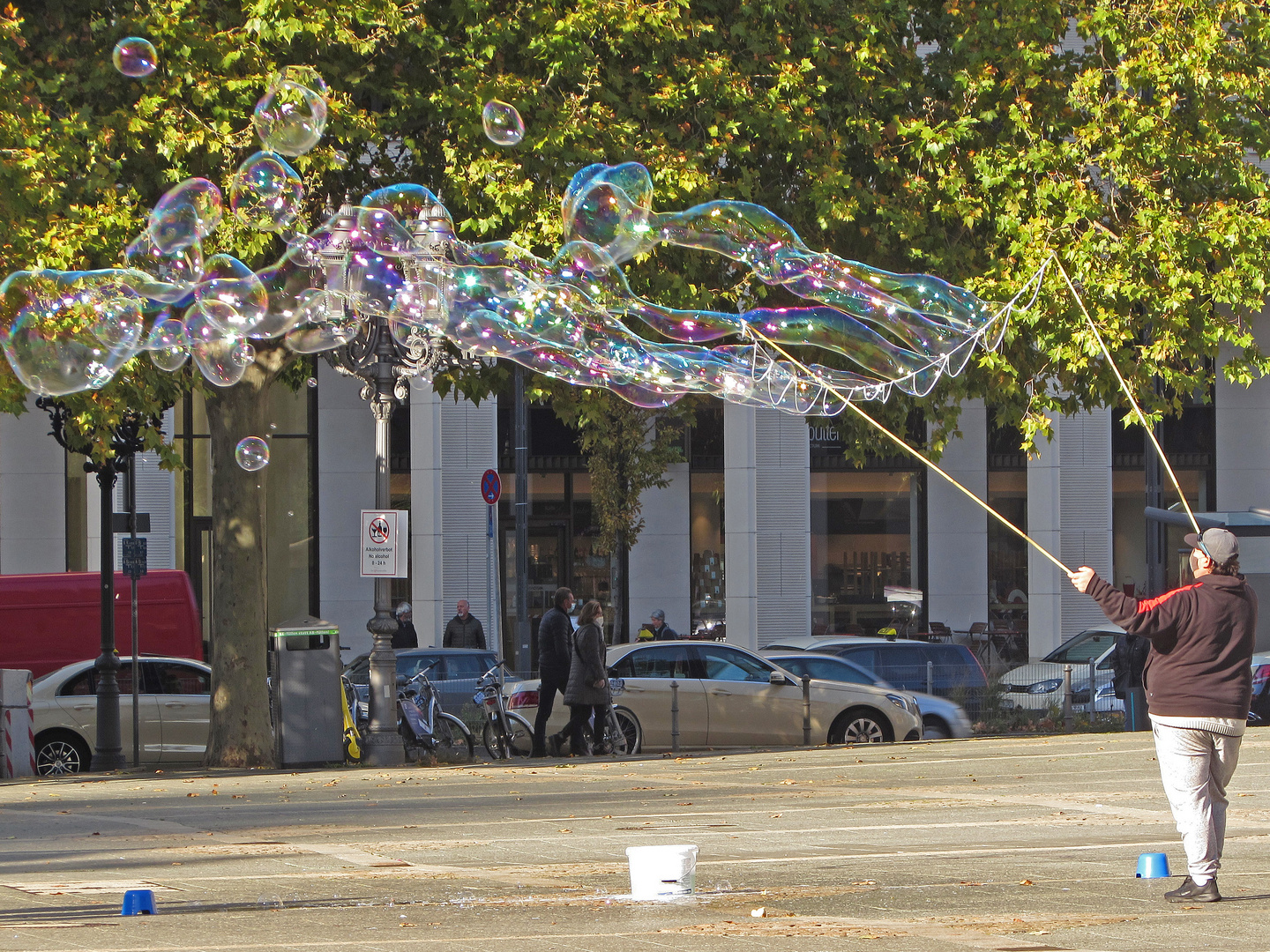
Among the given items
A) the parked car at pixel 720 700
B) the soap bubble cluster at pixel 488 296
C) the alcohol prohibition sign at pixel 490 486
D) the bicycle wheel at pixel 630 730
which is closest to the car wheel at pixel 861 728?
the parked car at pixel 720 700

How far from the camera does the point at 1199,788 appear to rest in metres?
7.98

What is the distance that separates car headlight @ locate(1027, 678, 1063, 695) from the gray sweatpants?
1530 cm

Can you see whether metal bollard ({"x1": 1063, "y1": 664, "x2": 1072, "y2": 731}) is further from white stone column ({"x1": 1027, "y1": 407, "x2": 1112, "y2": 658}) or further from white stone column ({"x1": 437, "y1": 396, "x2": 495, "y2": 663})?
white stone column ({"x1": 437, "y1": 396, "x2": 495, "y2": 663})

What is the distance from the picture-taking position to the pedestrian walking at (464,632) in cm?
2578

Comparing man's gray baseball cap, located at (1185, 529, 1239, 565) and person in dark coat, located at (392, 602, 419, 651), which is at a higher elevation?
man's gray baseball cap, located at (1185, 529, 1239, 565)

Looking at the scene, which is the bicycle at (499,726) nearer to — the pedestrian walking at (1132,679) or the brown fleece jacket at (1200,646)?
the pedestrian walking at (1132,679)

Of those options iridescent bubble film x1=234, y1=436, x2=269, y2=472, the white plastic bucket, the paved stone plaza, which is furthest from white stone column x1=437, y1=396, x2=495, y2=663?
the white plastic bucket

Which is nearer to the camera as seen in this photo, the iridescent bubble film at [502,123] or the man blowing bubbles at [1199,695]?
the man blowing bubbles at [1199,695]

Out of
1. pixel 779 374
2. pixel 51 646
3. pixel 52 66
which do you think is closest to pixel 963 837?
pixel 779 374

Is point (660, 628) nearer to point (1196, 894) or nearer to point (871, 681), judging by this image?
point (871, 681)

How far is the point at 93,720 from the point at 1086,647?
42.7 ft

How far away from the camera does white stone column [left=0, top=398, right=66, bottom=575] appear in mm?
31172

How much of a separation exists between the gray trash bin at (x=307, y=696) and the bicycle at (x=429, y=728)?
3.03 ft

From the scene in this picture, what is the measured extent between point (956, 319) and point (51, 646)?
47.8 feet
